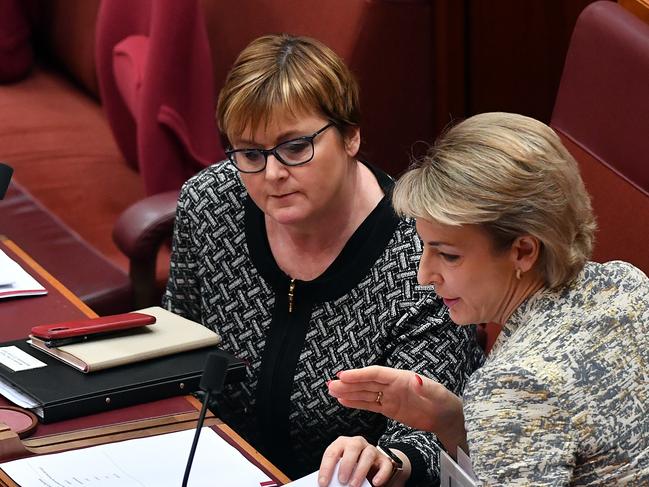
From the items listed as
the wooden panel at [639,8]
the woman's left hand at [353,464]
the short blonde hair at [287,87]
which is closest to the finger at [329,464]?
the woman's left hand at [353,464]

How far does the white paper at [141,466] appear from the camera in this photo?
1.69 metres

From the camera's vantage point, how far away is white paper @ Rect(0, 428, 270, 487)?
1.69m

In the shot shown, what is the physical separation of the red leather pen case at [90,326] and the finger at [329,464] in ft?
1.45

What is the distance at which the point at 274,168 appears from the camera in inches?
79.4

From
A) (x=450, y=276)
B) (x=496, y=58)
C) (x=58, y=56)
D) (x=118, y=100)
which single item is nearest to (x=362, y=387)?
(x=450, y=276)

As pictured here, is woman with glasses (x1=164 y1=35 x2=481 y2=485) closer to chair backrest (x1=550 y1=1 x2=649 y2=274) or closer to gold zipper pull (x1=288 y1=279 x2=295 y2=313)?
gold zipper pull (x1=288 y1=279 x2=295 y2=313)

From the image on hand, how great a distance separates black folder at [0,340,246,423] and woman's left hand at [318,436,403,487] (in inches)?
10.8

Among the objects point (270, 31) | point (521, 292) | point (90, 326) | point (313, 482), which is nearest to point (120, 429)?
point (90, 326)

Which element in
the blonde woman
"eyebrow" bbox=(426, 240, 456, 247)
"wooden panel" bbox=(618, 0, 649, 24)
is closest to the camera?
the blonde woman

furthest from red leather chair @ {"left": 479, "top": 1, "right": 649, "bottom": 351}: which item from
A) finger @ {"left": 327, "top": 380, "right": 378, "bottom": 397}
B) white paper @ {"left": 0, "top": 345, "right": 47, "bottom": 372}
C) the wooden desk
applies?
white paper @ {"left": 0, "top": 345, "right": 47, "bottom": 372}

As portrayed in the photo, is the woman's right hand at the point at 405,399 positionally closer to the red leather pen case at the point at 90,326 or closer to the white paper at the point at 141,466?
the white paper at the point at 141,466

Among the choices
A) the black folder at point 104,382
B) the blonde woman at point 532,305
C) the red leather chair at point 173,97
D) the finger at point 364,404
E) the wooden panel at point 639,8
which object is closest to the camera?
the blonde woman at point 532,305

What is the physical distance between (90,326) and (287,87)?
502 millimetres

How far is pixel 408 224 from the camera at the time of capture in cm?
213
